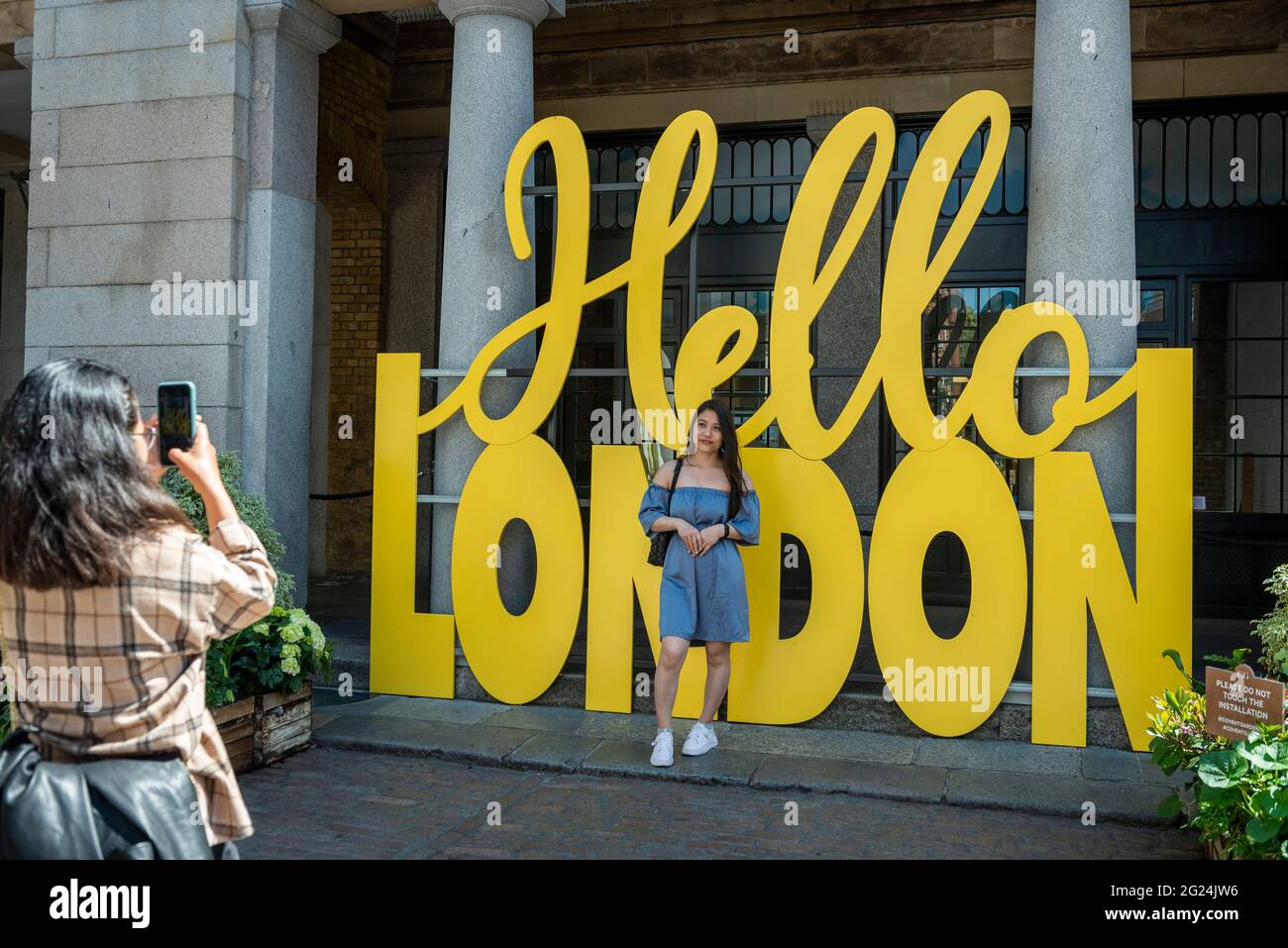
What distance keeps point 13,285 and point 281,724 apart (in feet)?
34.1

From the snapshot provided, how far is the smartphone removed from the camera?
269 cm

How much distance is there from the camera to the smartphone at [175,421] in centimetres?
269

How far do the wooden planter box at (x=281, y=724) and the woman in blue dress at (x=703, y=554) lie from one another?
6.64 feet

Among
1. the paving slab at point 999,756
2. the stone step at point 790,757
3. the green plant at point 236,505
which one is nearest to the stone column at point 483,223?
the stone step at point 790,757

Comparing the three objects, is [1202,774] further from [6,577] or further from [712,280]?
[712,280]

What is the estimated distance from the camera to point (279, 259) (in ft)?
27.8

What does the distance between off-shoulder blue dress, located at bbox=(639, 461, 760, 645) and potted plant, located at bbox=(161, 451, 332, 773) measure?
2045 millimetres

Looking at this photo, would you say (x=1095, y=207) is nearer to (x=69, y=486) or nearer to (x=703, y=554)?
(x=703, y=554)

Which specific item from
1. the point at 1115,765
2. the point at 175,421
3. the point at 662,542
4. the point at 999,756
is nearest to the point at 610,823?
the point at 662,542

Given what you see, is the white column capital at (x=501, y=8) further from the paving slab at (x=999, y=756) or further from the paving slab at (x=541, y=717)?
the paving slab at (x=999, y=756)

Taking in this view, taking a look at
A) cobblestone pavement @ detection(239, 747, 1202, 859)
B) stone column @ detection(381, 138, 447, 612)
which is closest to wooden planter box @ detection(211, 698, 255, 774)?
cobblestone pavement @ detection(239, 747, 1202, 859)

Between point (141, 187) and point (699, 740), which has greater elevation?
point (141, 187)

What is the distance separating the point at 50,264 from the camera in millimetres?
8742

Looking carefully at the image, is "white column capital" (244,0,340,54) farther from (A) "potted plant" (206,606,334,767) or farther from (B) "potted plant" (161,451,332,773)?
(A) "potted plant" (206,606,334,767)
